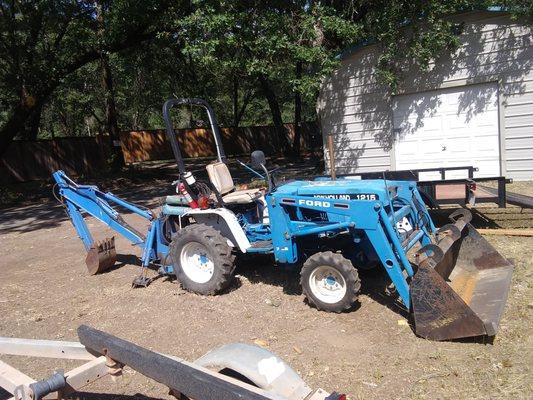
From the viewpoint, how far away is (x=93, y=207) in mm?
7004

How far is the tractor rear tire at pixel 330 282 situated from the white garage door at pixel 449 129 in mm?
8714

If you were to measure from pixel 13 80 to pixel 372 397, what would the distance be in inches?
665

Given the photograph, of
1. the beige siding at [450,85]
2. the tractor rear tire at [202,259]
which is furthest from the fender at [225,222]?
the beige siding at [450,85]

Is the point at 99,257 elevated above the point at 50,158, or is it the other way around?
the point at 50,158

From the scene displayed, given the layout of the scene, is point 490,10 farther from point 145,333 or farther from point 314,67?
point 145,333

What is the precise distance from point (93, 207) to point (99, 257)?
69 cm

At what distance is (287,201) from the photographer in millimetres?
5215

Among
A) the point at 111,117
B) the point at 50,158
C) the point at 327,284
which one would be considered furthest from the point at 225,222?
the point at 50,158

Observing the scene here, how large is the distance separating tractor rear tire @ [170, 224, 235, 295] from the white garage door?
867cm

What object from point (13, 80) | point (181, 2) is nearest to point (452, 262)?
point (181, 2)

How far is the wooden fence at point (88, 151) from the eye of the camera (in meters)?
22.1

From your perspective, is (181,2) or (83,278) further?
(181,2)

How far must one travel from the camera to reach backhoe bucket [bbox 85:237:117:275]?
7.08 metres

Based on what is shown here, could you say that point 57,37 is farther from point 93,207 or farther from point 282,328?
point 282,328
